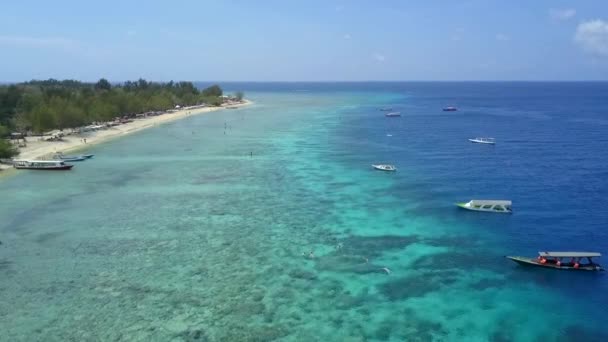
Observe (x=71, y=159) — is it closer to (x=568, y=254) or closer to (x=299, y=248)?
(x=299, y=248)

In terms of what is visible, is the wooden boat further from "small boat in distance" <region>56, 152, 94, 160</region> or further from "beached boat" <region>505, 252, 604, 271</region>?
"beached boat" <region>505, 252, 604, 271</region>

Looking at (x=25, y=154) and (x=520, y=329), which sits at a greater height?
(x=25, y=154)

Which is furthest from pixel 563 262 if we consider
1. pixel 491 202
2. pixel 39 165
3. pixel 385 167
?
pixel 39 165

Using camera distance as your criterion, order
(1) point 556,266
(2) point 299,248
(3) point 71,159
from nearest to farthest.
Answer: (1) point 556,266 → (2) point 299,248 → (3) point 71,159

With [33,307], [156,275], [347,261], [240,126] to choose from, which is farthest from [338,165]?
[240,126]

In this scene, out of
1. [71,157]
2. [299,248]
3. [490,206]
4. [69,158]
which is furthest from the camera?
[71,157]

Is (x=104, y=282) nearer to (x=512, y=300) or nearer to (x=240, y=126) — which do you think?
(x=512, y=300)

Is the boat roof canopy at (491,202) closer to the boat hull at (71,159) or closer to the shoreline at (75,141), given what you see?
the shoreline at (75,141)
